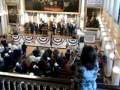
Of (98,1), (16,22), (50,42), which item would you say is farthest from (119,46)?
(16,22)

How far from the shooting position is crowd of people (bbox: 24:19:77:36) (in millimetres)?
24422

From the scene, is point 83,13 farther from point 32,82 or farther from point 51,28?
point 32,82

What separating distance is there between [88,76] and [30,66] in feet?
27.9

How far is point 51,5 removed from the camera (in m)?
26.2

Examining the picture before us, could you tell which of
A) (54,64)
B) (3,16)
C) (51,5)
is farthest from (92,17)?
(54,64)

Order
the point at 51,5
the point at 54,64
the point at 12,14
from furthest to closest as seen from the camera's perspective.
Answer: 1. the point at 51,5
2. the point at 12,14
3. the point at 54,64

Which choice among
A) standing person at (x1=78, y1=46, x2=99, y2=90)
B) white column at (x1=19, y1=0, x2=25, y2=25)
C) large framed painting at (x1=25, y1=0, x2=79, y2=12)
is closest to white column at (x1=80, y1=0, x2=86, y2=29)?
large framed painting at (x1=25, y1=0, x2=79, y2=12)

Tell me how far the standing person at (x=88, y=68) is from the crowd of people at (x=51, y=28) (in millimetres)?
20935

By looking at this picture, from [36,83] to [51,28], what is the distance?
2173 centimetres

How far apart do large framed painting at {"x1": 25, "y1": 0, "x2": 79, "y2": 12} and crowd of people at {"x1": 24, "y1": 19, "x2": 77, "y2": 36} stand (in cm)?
175

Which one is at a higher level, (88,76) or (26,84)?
(88,76)

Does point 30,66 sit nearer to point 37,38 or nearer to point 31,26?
point 37,38

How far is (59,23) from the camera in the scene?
1005 inches

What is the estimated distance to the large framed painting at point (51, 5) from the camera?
25.6m
